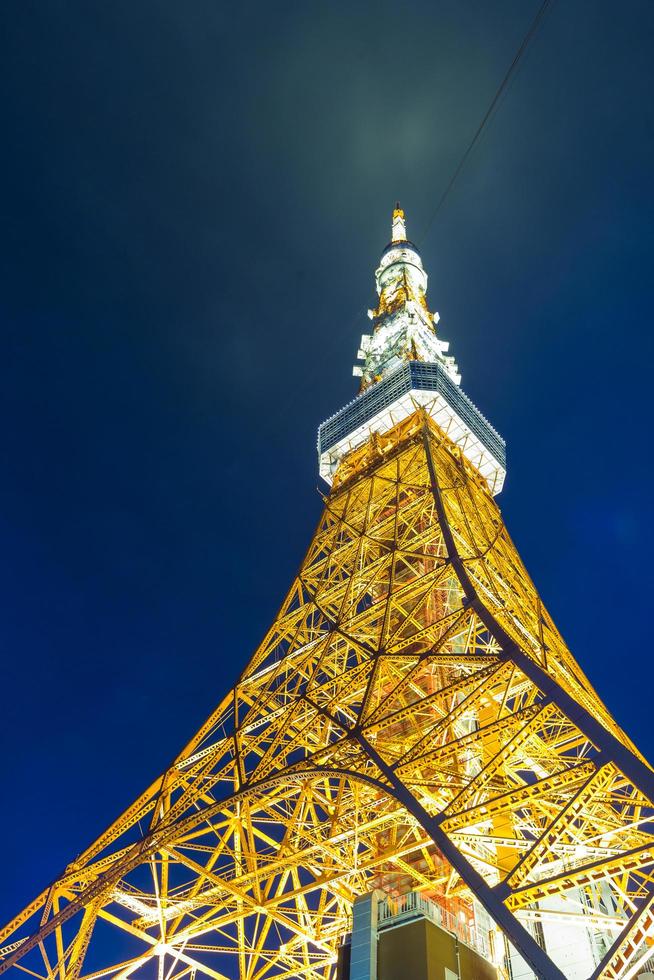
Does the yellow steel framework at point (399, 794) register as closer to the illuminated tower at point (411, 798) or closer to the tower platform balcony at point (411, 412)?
the illuminated tower at point (411, 798)

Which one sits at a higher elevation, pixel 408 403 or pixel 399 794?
pixel 408 403

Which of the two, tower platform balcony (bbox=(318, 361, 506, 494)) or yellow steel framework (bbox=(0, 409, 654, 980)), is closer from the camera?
yellow steel framework (bbox=(0, 409, 654, 980))

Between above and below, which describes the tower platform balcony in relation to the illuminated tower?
above

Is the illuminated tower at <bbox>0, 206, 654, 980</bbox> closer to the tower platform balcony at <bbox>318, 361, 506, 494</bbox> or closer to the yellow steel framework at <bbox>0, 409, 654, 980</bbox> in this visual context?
the yellow steel framework at <bbox>0, 409, 654, 980</bbox>

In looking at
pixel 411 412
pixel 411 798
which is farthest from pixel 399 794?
pixel 411 412

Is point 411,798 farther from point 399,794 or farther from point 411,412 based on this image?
point 411,412

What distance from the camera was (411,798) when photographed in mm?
9492

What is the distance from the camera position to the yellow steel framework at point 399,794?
9469 millimetres

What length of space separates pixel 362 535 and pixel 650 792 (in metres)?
12.2

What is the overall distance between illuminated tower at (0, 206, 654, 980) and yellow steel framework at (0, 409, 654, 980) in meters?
0.06

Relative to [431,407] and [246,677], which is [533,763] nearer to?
[246,677]

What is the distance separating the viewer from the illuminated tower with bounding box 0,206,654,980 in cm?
944

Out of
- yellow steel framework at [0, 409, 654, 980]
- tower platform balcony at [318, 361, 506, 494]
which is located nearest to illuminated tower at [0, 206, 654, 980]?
yellow steel framework at [0, 409, 654, 980]

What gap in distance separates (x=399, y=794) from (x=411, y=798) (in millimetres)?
258
